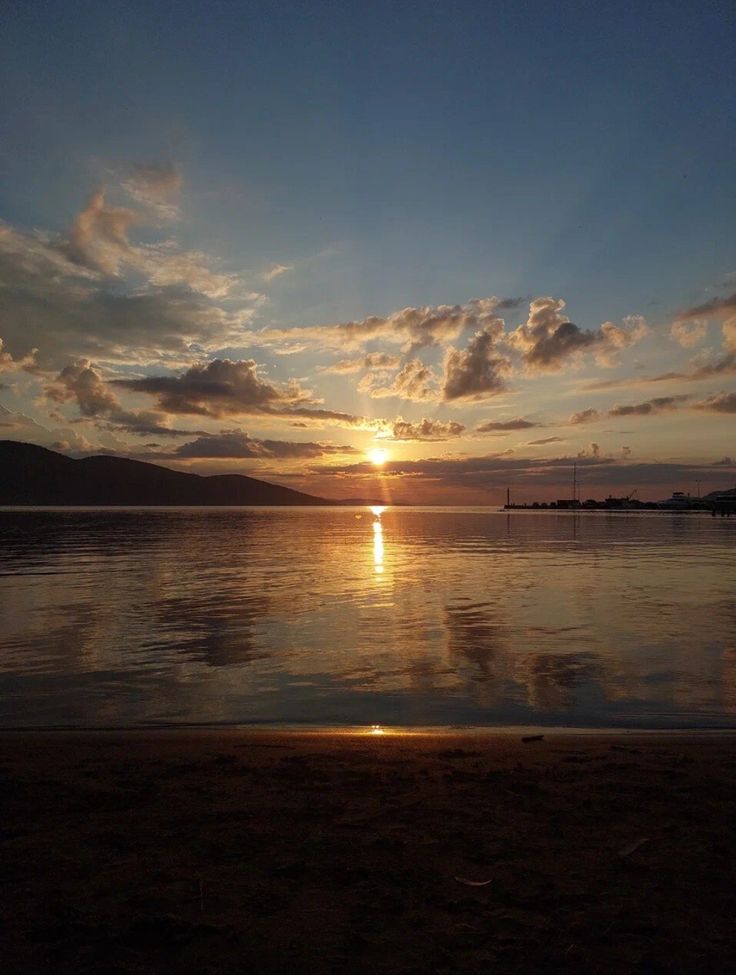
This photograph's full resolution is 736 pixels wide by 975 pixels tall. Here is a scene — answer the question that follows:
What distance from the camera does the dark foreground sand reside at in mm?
4770

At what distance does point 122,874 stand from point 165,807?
1.47m

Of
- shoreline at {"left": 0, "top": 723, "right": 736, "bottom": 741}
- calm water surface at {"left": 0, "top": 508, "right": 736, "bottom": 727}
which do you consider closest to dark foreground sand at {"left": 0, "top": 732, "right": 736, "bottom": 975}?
shoreline at {"left": 0, "top": 723, "right": 736, "bottom": 741}

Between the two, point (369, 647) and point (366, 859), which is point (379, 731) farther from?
point (369, 647)

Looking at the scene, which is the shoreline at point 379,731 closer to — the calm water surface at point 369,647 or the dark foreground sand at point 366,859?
the calm water surface at point 369,647

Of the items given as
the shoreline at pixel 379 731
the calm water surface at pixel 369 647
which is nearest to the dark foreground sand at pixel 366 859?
the shoreline at pixel 379 731

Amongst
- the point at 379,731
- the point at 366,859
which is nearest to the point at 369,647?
the point at 379,731

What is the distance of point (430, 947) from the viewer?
4785 mm

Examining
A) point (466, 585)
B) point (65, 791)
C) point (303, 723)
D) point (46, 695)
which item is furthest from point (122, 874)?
point (466, 585)

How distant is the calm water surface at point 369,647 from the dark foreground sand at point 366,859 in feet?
8.25

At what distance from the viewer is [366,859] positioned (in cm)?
604

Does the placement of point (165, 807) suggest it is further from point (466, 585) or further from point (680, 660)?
point (466, 585)

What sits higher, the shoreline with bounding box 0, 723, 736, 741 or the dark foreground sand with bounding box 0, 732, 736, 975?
the dark foreground sand with bounding box 0, 732, 736, 975

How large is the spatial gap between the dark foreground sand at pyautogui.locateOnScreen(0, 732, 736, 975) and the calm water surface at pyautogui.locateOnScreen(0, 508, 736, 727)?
2.52m

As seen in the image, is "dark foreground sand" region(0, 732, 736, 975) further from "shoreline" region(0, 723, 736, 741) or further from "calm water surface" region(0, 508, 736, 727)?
"calm water surface" region(0, 508, 736, 727)
